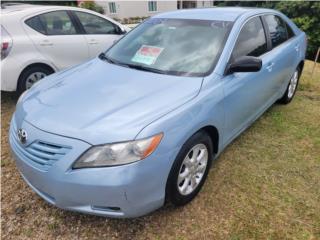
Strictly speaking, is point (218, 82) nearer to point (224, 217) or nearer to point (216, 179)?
point (216, 179)

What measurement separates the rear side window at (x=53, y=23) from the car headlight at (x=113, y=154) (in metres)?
3.61

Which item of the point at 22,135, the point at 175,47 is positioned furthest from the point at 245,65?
the point at 22,135

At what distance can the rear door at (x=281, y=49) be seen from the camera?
3.82m

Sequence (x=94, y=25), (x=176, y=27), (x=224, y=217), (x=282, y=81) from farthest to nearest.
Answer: (x=94, y=25), (x=282, y=81), (x=176, y=27), (x=224, y=217)

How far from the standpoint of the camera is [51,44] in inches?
193

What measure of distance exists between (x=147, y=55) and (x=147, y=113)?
104 cm

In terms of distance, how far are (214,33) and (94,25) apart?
10.5 feet

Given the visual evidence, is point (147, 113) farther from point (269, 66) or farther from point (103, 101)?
point (269, 66)

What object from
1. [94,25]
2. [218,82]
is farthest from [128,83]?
[94,25]

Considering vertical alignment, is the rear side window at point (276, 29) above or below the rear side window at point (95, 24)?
above

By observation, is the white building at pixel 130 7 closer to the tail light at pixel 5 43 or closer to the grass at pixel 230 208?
the tail light at pixel 5 43

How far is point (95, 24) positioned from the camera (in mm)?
5555

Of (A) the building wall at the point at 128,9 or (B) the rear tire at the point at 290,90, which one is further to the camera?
(A) the building wall at the point at 128,9

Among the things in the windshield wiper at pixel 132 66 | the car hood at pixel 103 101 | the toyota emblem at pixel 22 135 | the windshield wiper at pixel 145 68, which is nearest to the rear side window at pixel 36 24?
the windshield wiper at pixel 132 66
